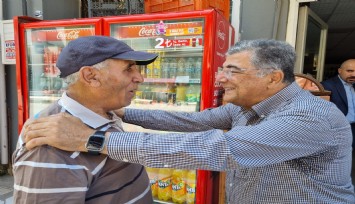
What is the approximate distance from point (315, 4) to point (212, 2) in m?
2.06

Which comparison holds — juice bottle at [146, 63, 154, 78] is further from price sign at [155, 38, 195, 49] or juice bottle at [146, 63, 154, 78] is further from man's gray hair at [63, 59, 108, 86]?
man's gray hair at [63, 59, 108, 86]

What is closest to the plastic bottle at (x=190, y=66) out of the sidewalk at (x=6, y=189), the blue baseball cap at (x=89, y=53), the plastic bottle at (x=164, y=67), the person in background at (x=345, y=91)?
the plastic bottle at (x=164, y=67)

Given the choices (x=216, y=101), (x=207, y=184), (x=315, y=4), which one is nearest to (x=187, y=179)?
(x=207, y=184)

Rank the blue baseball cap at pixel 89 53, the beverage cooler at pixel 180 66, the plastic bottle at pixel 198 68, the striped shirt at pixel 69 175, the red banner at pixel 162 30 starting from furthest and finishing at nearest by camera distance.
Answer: the plastic bottle at pixel 198 68
the red banner at pixel 162 30
the beverage cooler at pixel 180 66
the blue baseball cap at pixel 89 53
the striped shirt at pixel 69 175

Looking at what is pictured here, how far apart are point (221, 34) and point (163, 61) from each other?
0.76 m

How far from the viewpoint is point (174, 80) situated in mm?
3029

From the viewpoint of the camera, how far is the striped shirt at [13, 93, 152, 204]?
93 centimetres

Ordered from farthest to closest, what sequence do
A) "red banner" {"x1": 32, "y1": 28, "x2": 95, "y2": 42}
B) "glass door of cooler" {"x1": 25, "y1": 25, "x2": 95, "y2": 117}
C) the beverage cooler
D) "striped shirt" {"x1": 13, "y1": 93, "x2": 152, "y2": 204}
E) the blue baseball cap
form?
"glass door of cooler" {"x1": 25, "y1": 25, "x2": 95, "y2": 117}
"red banner" {"x1": 32, "y1": 28, "x2": 95, "y2": 42}
the beverage cooler
the blue baseball cap
"striped shirt" {"x1": 13, "y1": 93, "x2": 152, "y2": 204}

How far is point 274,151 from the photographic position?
40.0 inches

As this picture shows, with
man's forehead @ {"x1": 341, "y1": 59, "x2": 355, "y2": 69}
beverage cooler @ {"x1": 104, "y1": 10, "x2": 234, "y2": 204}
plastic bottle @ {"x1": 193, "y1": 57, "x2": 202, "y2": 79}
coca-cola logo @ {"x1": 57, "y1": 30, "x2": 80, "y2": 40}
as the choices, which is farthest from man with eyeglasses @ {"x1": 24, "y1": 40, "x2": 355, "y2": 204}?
man's forehead @ {"x1": 341, "y1": 59, "x2": 355, "y2": 69}

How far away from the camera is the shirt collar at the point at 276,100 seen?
50.3 inches

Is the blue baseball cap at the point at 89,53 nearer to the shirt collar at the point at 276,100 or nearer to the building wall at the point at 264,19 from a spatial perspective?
the shirt collar at the point at 276,100

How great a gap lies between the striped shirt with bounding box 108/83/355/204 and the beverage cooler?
4.13 feet

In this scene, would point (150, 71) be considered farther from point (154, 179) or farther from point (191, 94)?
point (154, 179)
